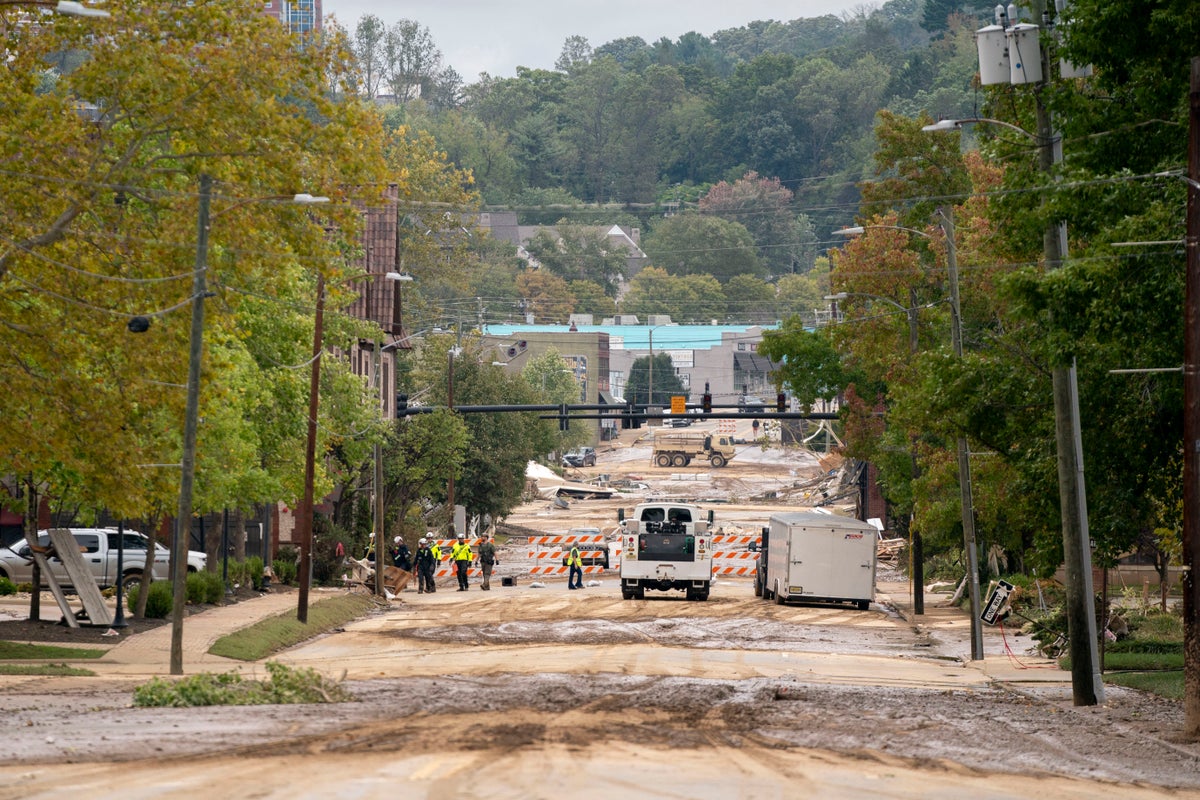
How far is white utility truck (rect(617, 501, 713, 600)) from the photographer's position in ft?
147

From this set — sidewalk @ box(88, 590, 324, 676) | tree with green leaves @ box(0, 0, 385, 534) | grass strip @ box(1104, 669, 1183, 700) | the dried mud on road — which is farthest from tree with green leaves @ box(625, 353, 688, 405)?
grass strip @ box(1104, 669, 1183, 700)

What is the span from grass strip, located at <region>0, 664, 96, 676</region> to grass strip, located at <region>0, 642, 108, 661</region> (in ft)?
4.81

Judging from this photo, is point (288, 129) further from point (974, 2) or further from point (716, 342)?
point (974, 2)

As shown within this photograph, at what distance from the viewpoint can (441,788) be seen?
12.6 meters

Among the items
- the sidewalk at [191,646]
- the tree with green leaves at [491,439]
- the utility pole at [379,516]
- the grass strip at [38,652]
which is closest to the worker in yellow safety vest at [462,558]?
the utility pole at [379,516]

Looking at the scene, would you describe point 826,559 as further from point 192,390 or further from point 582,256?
point 582,256

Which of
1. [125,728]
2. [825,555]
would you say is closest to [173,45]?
[125,728]

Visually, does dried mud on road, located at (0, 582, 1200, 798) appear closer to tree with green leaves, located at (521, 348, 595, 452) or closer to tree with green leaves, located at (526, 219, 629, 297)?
tree with green leaves, located at (521, 348, 595, 452)

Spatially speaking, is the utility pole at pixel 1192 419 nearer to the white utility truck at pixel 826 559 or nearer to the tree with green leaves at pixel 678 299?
the white utility truck at pixel 826 559

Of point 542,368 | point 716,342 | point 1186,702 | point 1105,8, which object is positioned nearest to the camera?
point 1186,702

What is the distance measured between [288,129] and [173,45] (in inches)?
83.4

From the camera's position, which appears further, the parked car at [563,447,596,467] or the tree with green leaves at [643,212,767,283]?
the tree with green leaves at [643,212,767,283]

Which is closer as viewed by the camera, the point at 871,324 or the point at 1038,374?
the point at 1038,374

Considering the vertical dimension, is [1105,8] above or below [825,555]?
above
